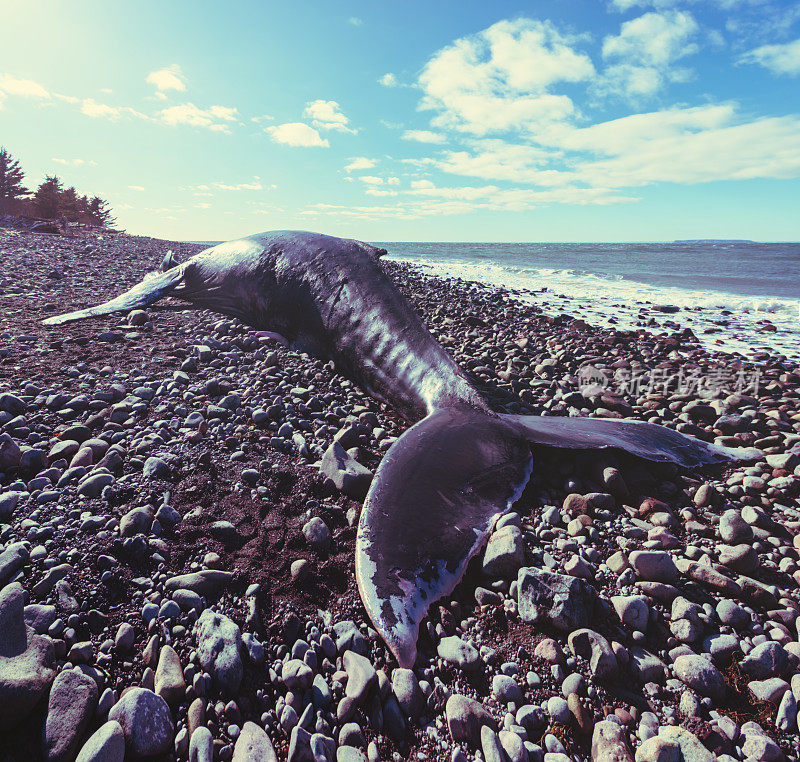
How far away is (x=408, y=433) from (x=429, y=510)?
654 millimetres

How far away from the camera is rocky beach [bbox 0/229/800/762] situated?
1.47 meters

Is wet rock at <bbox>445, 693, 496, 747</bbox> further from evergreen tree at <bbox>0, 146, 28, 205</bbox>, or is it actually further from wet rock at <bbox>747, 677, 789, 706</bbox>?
evergreen tree at <bbox>0, 146, 28, 205</bbox>

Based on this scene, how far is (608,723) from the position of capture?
1.50 m

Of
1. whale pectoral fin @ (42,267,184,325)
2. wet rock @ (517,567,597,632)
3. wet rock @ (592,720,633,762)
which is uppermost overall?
whale pectoral fin @ (42,267,184,325)

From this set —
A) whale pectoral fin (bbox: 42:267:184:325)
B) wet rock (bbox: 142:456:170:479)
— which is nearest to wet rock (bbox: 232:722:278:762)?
wet rock (bbox: 142:456:170:479)

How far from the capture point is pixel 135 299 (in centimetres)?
652

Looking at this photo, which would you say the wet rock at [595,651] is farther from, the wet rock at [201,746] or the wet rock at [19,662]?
the wet rock at [19,662]

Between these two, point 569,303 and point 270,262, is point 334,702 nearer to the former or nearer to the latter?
point 270,262

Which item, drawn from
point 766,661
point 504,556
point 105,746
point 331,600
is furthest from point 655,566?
point 105,746

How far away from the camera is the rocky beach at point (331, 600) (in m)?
1.47

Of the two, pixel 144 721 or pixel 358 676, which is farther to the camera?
pixel 358 676

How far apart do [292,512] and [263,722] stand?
1106 millimetres

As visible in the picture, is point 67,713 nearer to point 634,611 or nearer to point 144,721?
point 144,721

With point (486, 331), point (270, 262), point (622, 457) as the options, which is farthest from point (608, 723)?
point (486, 331)
